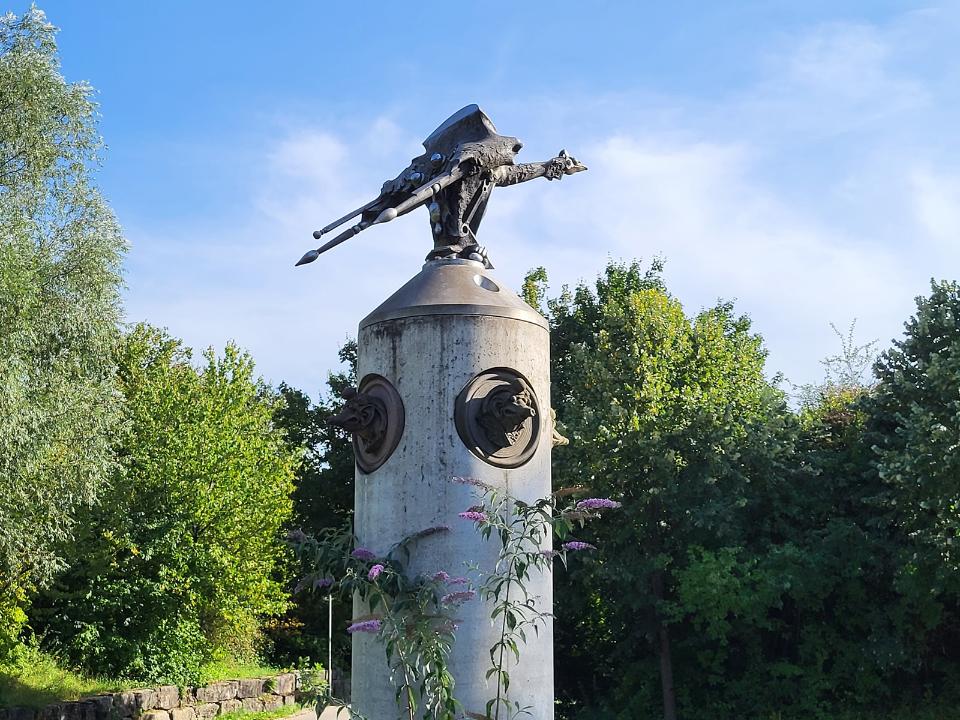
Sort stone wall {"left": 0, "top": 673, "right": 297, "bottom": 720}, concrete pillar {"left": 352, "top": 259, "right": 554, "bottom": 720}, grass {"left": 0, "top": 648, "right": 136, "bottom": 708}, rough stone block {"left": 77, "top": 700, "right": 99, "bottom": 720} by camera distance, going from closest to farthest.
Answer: concrete pillar {"left": 352, "top": 259, "right": 554, "bottom": 720}
stone wall {"left": 0, "top": 673, "right": 297, "bottom": 720}
grass {"left": 0, "top": 648, "right": 136, "bottom": 708}
rough stone block {"left": 77, "top": 700, "right": 99, "bottom": 720}

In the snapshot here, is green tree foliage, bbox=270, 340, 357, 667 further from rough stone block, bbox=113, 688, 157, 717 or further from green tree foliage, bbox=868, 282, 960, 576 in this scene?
green tree foliage, bbox=868, 282, 960, 576

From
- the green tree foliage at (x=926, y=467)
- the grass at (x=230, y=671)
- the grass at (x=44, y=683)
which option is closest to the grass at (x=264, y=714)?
the grass at (x=44, y=683)

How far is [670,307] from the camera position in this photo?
778 inches

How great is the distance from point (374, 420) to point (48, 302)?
1183 centimetres

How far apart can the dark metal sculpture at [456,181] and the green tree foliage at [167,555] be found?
38.2 ft

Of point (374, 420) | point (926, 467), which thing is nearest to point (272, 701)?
point (926, 467)

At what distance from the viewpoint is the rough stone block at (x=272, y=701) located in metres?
18.7

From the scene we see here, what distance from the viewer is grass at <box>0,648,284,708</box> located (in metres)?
14.3

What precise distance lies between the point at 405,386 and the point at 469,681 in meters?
1.60

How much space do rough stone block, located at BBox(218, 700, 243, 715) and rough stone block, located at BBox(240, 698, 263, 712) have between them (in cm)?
14

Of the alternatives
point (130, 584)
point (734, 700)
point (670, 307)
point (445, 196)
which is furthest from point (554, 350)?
point (445, 196)

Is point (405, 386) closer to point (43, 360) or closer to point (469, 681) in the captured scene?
point (469, 681)

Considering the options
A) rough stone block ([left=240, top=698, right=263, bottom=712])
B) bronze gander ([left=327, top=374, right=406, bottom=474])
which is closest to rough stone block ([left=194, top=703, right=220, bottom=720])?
rough stone block ([left=240, top=698, right=263, bottom=712])

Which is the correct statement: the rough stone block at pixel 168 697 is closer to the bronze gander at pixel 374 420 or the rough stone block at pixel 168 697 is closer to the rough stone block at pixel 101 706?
the rough stone block at pixel 101 706
